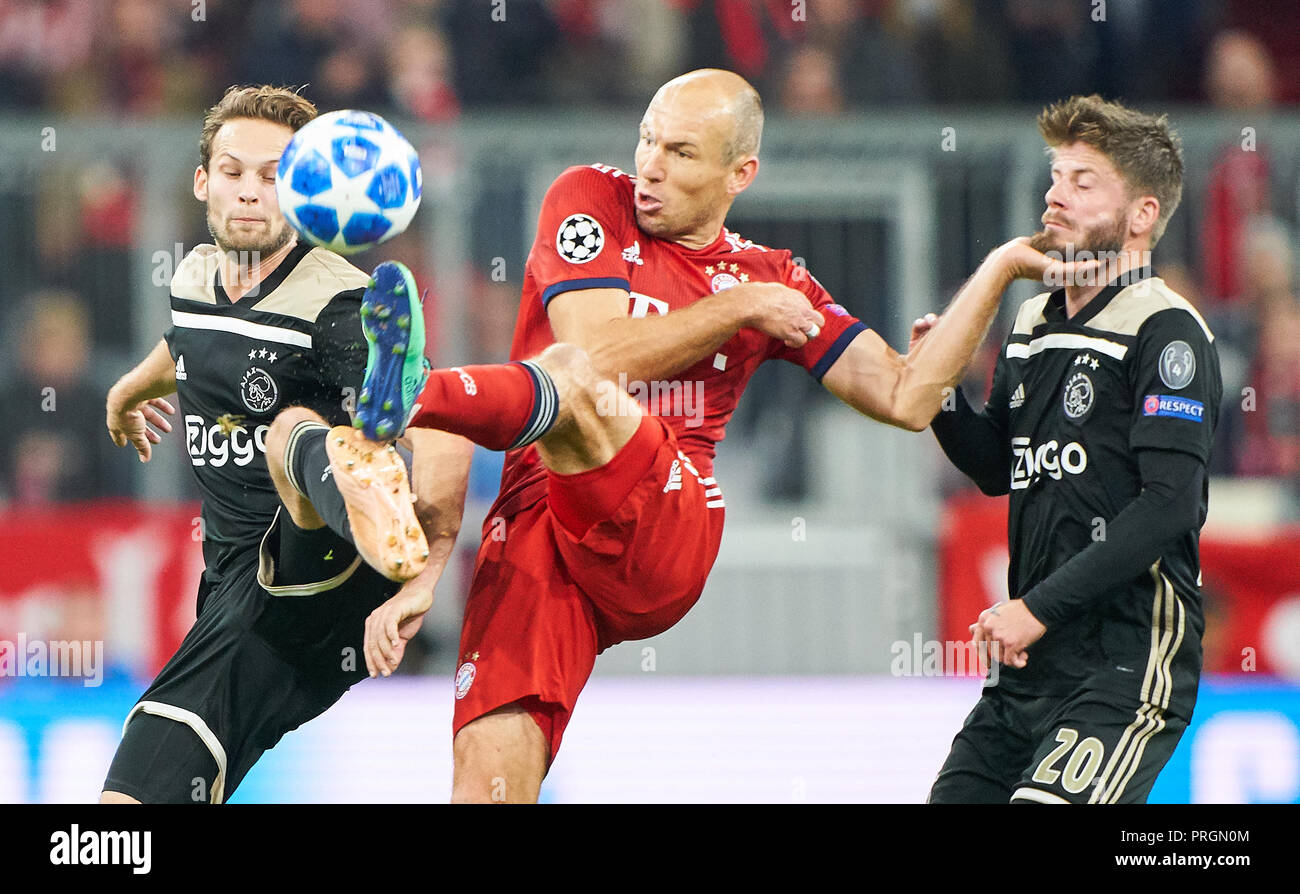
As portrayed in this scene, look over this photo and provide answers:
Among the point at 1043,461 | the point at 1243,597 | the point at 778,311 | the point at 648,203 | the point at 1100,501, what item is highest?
the point at 648,203

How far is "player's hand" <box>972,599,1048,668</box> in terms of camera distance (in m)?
4.46

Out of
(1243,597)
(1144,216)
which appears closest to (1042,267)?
(1144,216)

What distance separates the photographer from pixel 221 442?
15.8 ft

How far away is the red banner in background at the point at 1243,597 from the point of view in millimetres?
8836

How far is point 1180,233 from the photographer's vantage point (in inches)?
372

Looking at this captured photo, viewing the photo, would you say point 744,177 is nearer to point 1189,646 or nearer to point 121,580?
point 1189,646

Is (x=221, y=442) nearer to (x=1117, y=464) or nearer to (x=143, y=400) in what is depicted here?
(x=143, y=400)

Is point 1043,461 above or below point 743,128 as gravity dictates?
below

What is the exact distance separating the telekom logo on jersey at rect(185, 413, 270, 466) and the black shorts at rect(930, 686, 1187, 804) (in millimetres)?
2117

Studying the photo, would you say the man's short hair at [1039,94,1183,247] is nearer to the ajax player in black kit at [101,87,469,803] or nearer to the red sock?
the red sock

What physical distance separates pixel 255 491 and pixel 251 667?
492 mm

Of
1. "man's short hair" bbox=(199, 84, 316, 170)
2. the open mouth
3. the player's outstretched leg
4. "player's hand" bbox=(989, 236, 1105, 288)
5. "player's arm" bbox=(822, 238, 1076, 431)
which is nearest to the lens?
the player's outstretched leg

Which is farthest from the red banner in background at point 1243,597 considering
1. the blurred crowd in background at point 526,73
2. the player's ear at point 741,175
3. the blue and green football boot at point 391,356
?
the blue and green football boot at point 391,356

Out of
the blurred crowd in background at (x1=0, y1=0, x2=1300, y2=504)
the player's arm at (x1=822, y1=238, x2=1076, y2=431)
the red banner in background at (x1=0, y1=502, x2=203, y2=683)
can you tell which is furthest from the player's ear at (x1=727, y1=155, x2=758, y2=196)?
the red banner in background at (x1=0, y1=502, x2=203, y2=683)
